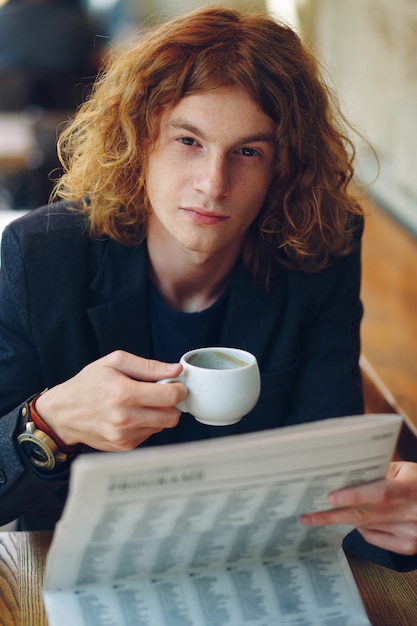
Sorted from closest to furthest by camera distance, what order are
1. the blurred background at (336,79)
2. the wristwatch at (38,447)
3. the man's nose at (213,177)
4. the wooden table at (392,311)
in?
→ 1. the wristwatch at (38,447)
2. the man's nose at (213,177)
3. the wooden table at (392,311)
4. the blurred background at (336,79)

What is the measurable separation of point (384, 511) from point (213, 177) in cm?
54

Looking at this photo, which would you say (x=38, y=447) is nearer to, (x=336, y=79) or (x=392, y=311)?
(x=392, y=311)

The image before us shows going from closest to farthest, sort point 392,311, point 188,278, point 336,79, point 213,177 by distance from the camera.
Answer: point 213,177
point 188,278
point 392,311
point 336,79

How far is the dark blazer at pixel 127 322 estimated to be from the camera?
1.38 metres

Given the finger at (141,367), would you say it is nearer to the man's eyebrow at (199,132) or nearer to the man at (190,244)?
the man at (190,244)

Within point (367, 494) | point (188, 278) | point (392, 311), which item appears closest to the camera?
point (367, 494)

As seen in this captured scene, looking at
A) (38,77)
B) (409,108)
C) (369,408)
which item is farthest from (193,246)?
(38,77)

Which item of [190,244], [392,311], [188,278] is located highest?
[190,244]

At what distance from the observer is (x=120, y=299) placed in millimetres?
1425

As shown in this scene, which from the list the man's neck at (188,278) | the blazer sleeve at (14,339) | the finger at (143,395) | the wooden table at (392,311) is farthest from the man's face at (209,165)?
the wooden table at (392,311)


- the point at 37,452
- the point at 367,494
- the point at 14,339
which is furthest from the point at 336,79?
the point at 367,494

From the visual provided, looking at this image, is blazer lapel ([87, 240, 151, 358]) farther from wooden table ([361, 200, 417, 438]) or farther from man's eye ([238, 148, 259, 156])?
wooden table ([361, 200, 417, 438])

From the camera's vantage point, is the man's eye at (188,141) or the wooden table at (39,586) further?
the man's eye at (188,141)

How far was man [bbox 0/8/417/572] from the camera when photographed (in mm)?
1293
